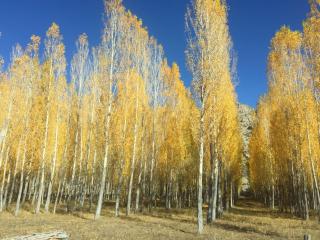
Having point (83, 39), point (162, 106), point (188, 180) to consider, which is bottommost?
point (188, 180)

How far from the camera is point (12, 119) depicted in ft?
70.6

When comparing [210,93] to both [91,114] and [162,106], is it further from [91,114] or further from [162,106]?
[91,114]

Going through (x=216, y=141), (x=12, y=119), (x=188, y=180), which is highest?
(x=12, y=119)

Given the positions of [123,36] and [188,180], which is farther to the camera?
[188,180]

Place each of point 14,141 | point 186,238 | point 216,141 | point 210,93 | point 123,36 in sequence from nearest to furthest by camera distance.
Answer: point 186,238 < point 210,93 < point 216,141 < point 123,36 < point 14,141

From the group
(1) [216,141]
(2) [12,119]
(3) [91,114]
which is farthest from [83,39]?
(1) [216,141]

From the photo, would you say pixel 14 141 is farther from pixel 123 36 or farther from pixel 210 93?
pixel 210 93

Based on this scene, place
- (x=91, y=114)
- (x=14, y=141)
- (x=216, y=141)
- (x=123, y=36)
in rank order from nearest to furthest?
(x=216, y=141)
(x=123, y=36)
(x=14, y=141)
(x=91, y=114)

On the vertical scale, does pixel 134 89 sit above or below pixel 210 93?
above

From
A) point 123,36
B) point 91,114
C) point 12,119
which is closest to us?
point 123,36

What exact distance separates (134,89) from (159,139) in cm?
650

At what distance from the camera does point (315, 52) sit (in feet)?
47.5

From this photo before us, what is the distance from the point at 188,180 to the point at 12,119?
1853 cm

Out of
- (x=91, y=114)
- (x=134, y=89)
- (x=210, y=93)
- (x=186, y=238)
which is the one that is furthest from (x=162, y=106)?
(x=186, y=238)
